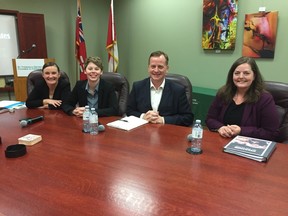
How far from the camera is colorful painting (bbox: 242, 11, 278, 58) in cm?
315

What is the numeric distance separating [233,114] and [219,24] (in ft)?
6.89

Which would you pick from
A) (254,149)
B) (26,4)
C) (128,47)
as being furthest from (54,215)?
(128,47)

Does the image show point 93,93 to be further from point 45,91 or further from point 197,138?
point 197,138

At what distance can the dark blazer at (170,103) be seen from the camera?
2158 millimetres

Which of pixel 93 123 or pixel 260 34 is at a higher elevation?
pixel 260 34

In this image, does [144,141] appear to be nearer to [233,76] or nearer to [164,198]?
[164,198]

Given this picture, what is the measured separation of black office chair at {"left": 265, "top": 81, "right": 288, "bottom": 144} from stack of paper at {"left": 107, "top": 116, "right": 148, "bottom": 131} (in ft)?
3.34

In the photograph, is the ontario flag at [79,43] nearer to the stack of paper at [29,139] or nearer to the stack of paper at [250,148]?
the stack of paper at [29,139]

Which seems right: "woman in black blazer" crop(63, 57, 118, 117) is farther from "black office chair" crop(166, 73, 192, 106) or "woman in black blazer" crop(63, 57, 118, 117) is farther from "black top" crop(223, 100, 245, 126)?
"black top" crop(223, 100, 245, 126)

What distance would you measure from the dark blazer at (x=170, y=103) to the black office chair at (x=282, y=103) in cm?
66

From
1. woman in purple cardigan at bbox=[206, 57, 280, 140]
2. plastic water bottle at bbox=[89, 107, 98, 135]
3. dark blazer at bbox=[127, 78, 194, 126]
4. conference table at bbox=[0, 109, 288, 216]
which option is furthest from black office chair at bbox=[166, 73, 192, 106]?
plastic water bottle at bbox=[89, 107, 98, 135]

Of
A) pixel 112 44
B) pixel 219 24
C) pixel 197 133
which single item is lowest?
pixel 197 133

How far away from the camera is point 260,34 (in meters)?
3.25

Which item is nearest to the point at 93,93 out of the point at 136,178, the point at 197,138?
the point at 197,138
